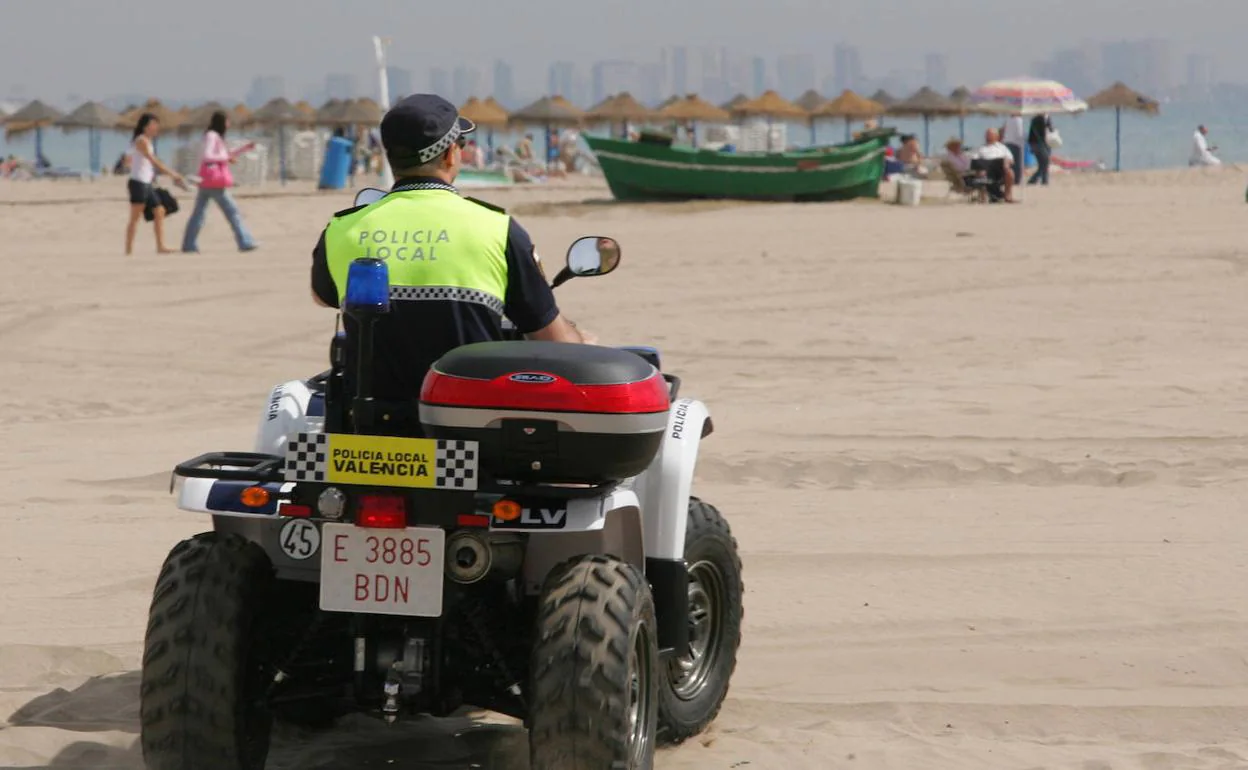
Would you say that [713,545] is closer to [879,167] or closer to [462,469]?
[462,469]

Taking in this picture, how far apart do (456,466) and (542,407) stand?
224mm

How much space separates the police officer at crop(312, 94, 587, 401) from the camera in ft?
13.9

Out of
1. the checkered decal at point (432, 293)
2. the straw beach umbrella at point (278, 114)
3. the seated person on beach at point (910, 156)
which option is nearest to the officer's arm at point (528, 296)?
the checkered decal at point (432, 293)

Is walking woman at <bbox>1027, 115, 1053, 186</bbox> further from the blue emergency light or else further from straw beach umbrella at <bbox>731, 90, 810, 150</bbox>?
the blue emergency light

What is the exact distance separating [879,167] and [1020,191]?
90.4 inches

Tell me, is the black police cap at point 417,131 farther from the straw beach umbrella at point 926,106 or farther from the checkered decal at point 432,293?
the straw beach umbrella at point 926,106

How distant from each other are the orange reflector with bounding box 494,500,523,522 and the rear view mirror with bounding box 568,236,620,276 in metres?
0.76

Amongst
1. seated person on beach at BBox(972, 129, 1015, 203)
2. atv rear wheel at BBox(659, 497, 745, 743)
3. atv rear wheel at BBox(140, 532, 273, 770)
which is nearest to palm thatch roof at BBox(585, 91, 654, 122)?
seated person on beach at BBox(972, 129, 1015, 203)

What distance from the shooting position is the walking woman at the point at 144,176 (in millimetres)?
19047

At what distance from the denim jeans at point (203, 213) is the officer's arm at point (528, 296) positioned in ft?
51.3

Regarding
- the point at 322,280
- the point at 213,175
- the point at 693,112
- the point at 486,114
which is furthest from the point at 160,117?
the point at 322,280

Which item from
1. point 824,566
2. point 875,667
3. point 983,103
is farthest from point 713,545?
point 983,103

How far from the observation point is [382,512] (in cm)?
399

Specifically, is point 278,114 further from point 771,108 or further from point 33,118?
point 771,108
